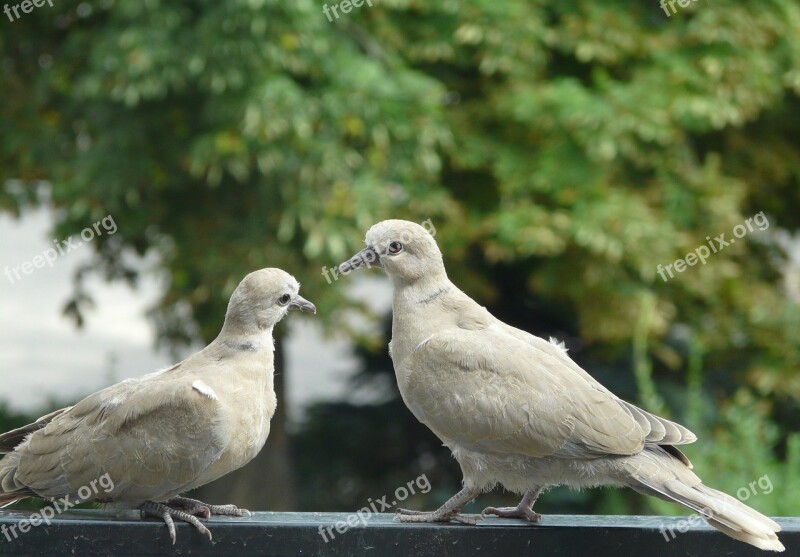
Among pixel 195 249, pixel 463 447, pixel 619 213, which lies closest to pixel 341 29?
pixel 195 249

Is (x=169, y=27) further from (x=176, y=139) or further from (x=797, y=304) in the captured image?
(x=797, y=304)

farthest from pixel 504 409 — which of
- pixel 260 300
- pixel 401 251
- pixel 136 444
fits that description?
pixel 136 444

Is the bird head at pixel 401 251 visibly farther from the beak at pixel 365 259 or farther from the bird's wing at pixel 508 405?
the bird's wing at pixel 508 405

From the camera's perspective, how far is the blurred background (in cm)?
739

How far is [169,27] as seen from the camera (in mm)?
7293

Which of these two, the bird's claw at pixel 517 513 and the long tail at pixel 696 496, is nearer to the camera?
the long tail at pixel 696 496

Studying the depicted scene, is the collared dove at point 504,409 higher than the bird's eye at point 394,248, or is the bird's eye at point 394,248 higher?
the bird's eye at point 394,248

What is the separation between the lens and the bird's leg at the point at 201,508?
3096 mm

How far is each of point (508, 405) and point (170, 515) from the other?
1.10m

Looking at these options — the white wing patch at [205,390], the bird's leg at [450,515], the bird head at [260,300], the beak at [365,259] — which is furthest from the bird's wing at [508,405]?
the white wing patch at [205,390]

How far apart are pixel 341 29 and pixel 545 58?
1816mm

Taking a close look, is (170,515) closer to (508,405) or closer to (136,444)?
(136,444)

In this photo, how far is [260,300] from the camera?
320 centimetres

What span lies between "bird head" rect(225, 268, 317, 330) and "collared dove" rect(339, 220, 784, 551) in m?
0.26
